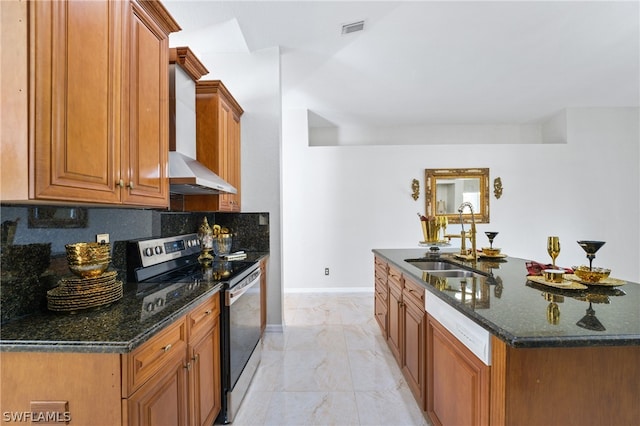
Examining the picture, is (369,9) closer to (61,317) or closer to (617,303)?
(617,303)

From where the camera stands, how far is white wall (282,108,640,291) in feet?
15.2

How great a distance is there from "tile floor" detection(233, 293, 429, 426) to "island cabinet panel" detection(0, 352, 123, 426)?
1.08 meters

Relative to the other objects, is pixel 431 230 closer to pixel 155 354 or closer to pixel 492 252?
pixel 492 252

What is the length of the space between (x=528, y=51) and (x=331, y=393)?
4.03 meters

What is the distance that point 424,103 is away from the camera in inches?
170

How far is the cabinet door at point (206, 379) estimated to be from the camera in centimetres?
135

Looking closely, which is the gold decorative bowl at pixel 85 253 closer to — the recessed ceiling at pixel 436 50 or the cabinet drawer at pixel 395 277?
the cabinet drawer at pixel 395 277

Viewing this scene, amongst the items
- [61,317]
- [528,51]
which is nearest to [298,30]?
[528,51]

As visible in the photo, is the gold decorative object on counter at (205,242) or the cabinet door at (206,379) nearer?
the cabinet door at (206,379)

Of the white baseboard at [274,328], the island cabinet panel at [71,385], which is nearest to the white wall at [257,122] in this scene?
the white baseboard at [274,328]

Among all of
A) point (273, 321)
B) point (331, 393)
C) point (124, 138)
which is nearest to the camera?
point (124, 138)

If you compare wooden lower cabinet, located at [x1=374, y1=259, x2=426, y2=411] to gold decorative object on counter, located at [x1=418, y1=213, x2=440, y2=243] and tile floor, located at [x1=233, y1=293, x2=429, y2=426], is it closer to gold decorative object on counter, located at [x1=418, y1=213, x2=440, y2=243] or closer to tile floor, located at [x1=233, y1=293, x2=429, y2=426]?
tile floor, located at [x1=233, y1=293, x2=429, y2=426]

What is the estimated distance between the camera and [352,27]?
274cm

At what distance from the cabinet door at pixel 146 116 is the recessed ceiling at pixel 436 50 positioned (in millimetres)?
1226
